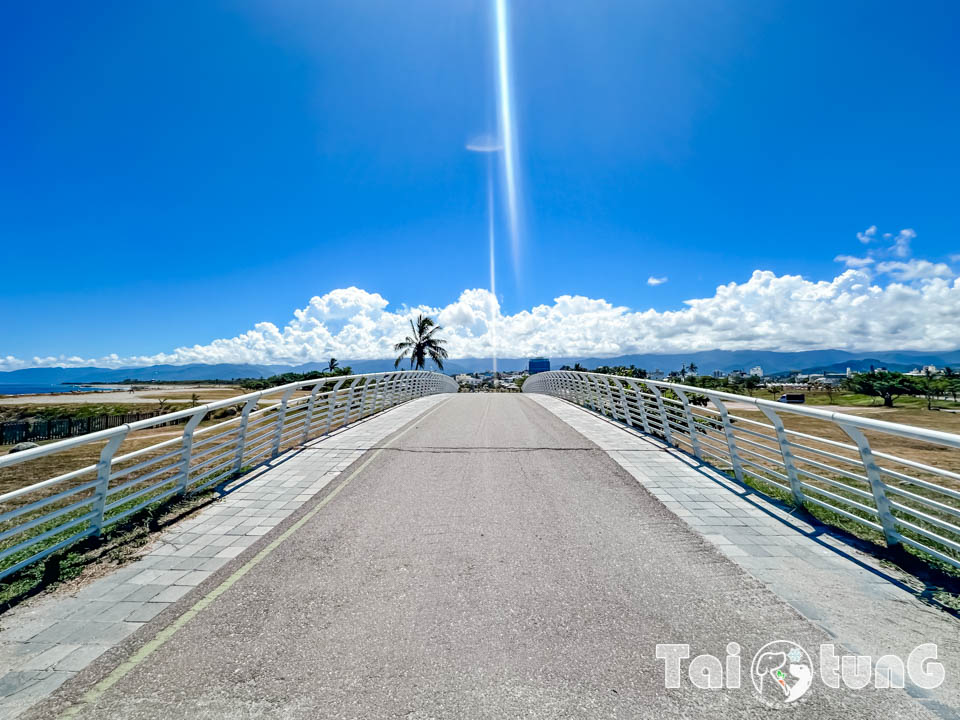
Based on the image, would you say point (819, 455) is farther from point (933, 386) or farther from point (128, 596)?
point (933, 386)

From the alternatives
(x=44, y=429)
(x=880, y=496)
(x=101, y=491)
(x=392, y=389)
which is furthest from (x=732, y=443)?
(x=44, y=429)

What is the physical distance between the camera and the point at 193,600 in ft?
11.2

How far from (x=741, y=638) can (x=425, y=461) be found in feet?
18.9

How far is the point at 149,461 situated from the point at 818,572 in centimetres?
718

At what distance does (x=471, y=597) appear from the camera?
3.39 metres

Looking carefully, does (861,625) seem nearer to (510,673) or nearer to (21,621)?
(510,673)

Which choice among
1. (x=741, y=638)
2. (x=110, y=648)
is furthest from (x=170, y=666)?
(x=741, y=638)

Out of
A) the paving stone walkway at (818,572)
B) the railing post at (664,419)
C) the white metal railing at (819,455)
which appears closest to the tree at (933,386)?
the white metal railing at (819,455)

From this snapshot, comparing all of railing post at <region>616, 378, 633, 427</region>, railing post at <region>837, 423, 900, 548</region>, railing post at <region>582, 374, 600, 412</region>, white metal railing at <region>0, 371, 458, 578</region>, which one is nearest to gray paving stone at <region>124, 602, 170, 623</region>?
white metal railing at <region>0, 371, 458, 578</region>

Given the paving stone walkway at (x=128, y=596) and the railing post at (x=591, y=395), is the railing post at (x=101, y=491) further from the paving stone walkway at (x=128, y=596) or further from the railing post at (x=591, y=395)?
the railing post at (x=591, y=395)

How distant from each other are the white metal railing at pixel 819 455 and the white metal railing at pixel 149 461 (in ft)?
21.3

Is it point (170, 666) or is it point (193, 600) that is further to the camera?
point (193, 600)

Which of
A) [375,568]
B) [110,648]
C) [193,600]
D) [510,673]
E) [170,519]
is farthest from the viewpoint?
[170,519]

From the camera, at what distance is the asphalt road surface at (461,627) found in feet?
7.71
